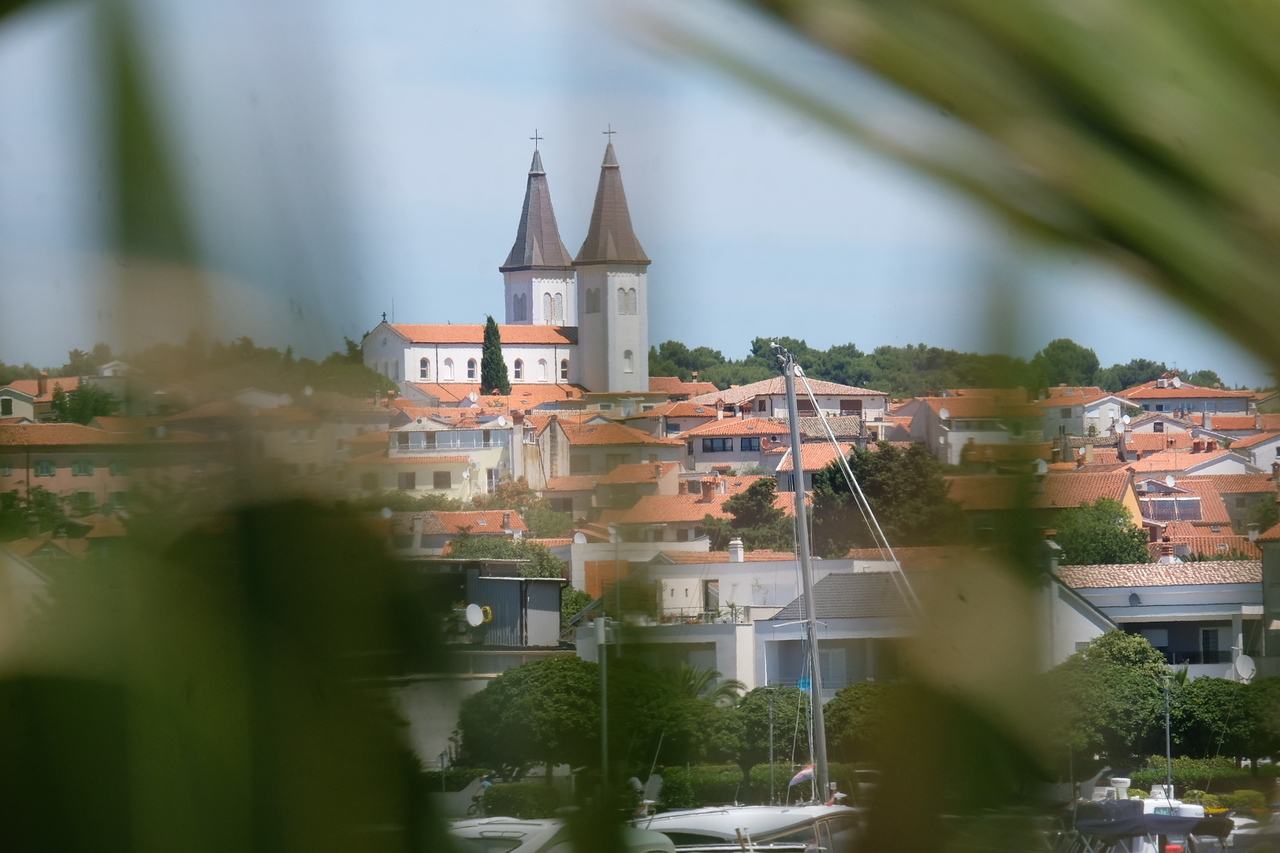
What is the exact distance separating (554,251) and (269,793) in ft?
0.25

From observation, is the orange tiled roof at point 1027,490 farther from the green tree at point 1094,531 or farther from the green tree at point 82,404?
the green tree at point 82,404

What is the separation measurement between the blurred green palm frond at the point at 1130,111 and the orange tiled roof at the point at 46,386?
0.10 m

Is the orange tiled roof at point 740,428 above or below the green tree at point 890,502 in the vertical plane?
above

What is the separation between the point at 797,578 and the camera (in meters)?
0.13

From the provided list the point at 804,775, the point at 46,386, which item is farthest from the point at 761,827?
the point at 46,386

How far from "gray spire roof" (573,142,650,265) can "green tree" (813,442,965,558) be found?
4cm

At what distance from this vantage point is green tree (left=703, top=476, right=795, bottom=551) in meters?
0.13

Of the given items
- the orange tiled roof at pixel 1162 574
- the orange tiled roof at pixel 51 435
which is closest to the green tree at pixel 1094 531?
the orange tiled roof at pixel 1162 574

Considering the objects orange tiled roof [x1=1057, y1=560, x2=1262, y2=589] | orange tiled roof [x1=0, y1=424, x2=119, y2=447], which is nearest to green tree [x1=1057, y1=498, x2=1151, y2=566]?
orange tiled roof [x1=1057, y1=560, x2=1262, y2=589]

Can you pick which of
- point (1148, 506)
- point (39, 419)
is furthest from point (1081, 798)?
point (39, 419)

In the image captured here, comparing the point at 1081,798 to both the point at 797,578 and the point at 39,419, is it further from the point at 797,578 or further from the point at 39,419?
the point at 39,419

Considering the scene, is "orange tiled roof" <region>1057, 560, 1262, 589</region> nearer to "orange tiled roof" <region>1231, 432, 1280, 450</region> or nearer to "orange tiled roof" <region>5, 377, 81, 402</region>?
"orange tiled roof" <region>1231, 432, 1280, 450</region>

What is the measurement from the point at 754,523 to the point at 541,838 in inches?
1.8

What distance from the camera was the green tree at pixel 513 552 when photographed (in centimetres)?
12
